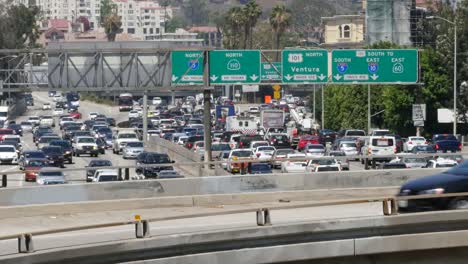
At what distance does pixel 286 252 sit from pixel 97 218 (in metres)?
6.30

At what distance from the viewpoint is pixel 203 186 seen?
23.7 meters

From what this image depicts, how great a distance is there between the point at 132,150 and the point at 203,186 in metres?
45.5

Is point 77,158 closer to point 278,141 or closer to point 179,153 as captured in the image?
point 278,141

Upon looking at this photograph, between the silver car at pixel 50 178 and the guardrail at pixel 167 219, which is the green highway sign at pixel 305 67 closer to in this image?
the silver car at pixel 50 178

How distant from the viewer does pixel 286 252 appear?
614 inches

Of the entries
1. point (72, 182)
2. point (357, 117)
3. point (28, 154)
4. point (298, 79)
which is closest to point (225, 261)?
point (72, 182)

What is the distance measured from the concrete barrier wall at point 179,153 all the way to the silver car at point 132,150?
0.74 m

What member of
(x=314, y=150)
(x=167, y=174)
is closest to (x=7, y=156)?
(x=314, y=150)

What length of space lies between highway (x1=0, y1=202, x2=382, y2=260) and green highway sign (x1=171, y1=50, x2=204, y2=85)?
84.7ft

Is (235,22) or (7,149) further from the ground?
(235,22)

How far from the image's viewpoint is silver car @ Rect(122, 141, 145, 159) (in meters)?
68.4

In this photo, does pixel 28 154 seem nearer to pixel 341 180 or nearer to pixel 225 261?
pixel 341 180

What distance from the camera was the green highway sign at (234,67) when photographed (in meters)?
48.6

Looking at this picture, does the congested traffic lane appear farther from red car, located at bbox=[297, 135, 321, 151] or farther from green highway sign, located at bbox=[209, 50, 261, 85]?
green highway sign, located at bbox=[209, 50, 261, 85]
